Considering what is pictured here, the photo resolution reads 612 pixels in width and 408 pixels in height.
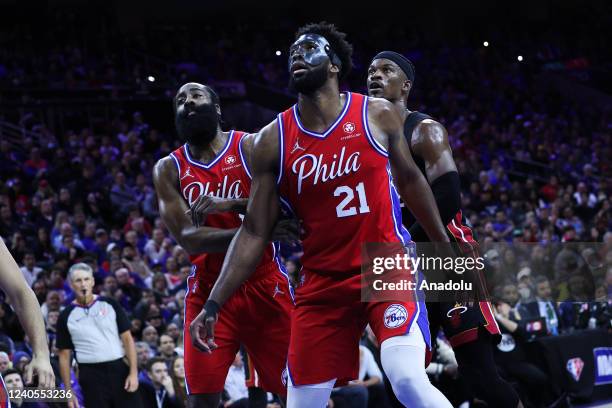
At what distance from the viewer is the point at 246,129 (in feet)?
71.9

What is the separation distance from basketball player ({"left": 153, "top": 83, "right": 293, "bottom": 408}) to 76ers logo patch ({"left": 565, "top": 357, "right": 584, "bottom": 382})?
5752 mm

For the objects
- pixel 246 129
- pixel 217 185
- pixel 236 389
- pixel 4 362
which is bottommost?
pixel 236 389

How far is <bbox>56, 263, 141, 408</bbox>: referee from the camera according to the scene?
8.27 meters

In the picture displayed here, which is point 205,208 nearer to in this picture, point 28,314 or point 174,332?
point 28,314

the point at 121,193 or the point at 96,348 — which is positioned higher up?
the point at 121,193

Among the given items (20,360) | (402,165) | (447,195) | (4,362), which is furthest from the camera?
(20,360)

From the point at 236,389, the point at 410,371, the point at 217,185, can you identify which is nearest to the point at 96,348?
the point at 236,389

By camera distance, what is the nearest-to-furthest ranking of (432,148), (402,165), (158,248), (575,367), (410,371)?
(410,371) → (402,165) → (432,148) → (575,367) → (158,248)

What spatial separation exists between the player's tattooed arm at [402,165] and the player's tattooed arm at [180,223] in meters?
1.09

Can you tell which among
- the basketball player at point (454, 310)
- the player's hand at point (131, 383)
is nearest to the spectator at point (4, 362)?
the player's hand at point (131, 383)

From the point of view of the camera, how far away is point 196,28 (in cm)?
2584

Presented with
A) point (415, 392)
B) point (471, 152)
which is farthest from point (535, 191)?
point (415, 392)

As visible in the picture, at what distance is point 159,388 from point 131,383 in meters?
0.70

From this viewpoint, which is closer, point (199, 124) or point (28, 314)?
point (28, 314)
